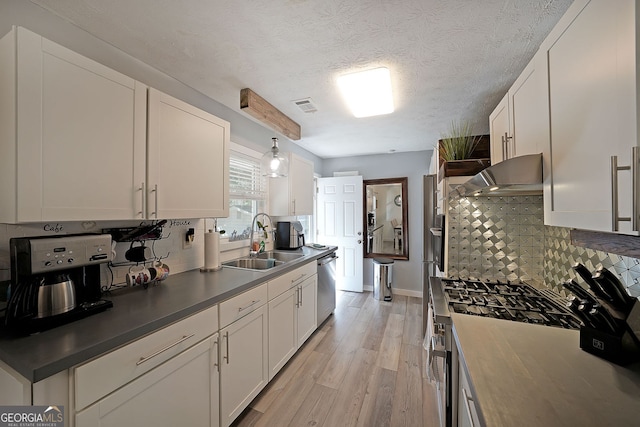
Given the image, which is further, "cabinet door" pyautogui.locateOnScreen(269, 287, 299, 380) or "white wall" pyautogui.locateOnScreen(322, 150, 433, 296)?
"white wall" pyautogui.locateOnScreen(322, 150, 433, 296)

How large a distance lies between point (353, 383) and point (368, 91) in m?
2.42

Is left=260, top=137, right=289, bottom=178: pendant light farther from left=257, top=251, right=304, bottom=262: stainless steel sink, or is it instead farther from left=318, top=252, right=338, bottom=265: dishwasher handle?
left=318, top=252, right=338, bottom=265: dishwasher handle

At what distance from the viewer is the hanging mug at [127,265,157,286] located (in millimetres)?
1459

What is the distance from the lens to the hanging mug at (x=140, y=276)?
1.46 m

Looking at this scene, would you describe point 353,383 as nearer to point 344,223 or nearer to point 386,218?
point 344,223

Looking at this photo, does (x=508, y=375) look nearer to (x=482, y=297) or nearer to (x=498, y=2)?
(x=482, y=297)

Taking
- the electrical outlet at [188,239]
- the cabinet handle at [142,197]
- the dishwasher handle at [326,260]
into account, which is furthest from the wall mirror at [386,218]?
the cabinet handle at [142,197]

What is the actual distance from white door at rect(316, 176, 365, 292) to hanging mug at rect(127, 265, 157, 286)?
3.14 meters

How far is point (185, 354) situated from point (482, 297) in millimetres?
1717

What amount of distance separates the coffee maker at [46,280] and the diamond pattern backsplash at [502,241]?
2.25 m

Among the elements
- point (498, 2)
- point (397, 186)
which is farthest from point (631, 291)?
point (397, 186)

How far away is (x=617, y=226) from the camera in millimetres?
671

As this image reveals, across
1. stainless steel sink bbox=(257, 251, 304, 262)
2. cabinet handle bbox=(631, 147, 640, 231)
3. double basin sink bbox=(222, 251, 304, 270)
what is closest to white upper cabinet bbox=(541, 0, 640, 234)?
cabinet handle bbox=(631, 147, 640, 231)

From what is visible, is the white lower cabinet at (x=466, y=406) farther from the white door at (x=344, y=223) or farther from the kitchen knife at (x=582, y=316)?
the white door at (x=344, y=223)
